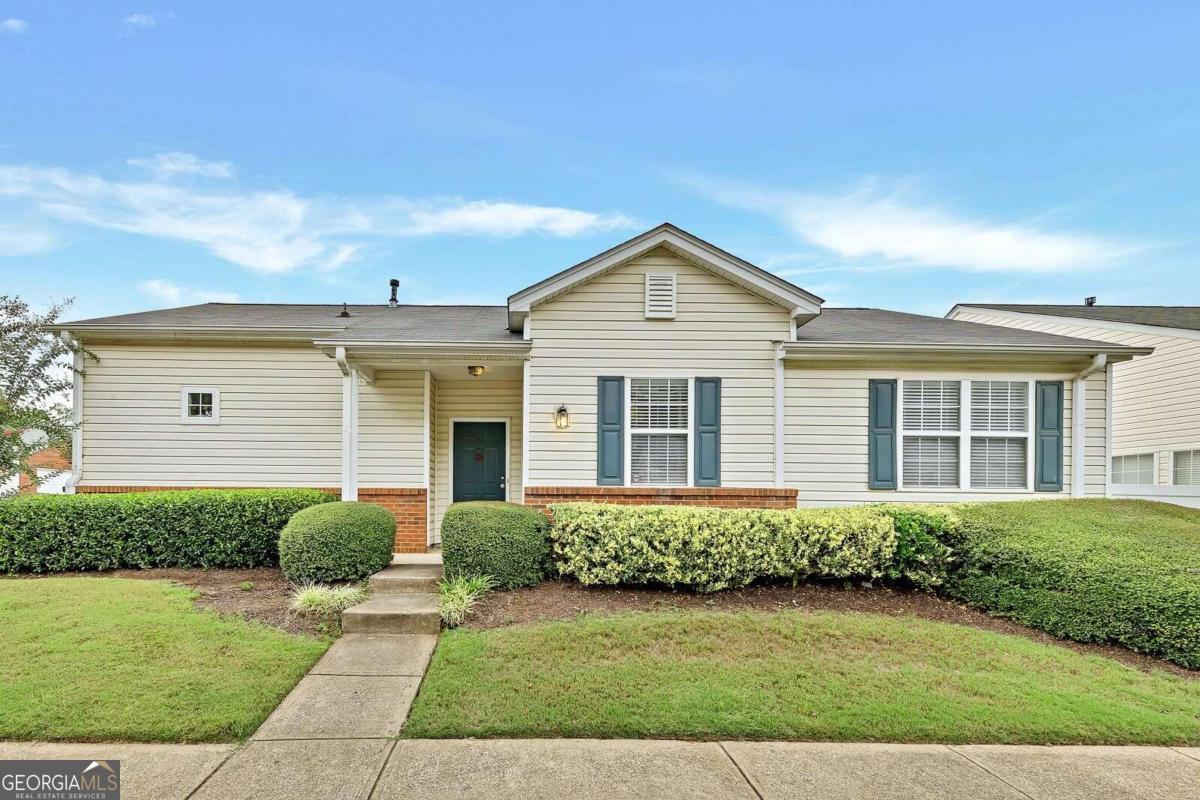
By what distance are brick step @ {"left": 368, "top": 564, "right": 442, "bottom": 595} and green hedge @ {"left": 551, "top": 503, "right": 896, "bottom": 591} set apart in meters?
1.51

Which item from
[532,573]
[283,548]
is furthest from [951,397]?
[283,548]

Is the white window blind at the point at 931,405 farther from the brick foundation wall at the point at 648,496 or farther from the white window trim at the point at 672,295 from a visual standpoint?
the white window trim at the point at 672,295

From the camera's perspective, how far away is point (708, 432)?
8008 mm

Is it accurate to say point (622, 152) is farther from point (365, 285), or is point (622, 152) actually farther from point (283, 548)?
point (283, 548)

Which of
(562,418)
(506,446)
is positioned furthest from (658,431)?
(506,446)

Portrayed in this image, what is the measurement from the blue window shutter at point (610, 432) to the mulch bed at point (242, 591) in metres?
3.93

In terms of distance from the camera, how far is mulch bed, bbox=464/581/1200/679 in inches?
222

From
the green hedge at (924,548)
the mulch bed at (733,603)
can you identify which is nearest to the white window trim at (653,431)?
the mulch bed at (733,603)

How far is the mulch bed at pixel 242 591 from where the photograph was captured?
18.1ft

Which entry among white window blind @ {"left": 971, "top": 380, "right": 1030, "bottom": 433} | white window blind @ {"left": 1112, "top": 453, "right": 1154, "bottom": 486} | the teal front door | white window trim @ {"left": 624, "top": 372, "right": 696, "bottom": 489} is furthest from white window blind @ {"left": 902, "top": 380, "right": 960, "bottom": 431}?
white window blind @ {"left": 1112, "top": 453, "right": 1154, "bottom": 486}

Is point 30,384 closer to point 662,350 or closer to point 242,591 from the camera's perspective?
point 242,591

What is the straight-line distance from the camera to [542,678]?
14.1 feet

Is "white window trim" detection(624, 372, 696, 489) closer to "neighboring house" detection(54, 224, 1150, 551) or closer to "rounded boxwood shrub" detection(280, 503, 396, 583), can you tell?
"neighboring house" detection(54, 224, 1150, 551)

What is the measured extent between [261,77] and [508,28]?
5159mm
